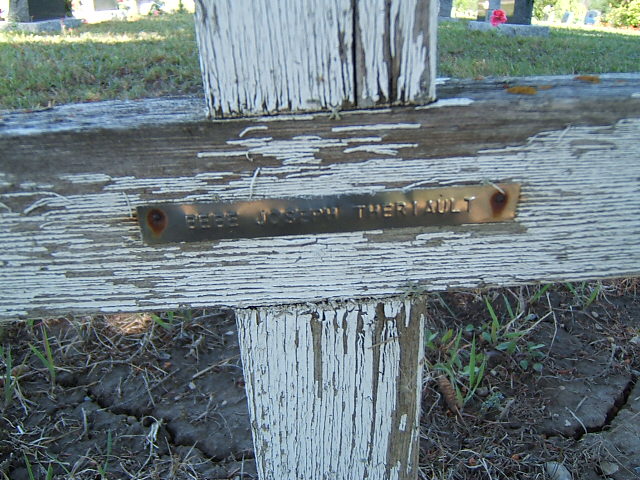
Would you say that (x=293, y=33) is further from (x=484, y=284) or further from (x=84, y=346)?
(x=84, y=346)

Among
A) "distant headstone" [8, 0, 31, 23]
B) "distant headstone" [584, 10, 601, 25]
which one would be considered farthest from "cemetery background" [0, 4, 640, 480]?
"distant headstone" [584, 10, 601, 25]

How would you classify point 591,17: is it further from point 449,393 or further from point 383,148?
point 383,148

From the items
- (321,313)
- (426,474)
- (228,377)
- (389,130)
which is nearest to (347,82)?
(389,130)

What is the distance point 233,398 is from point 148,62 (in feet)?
9.08

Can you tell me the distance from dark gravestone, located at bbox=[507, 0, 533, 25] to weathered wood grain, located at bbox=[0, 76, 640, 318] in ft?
29.7

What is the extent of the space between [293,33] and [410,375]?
2.25ft

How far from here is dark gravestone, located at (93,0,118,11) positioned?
13.9 meters

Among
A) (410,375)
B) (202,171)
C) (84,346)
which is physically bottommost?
(84,346)

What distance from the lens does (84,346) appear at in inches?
82.1

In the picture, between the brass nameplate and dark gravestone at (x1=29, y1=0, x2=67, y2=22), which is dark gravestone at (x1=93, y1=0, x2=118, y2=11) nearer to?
dark gravestone at (x1=29, y1=0, x2=67, y2=22)

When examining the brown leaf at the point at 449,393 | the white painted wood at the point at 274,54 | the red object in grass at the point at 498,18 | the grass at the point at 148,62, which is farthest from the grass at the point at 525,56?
the white painted wood at the point at 274,54

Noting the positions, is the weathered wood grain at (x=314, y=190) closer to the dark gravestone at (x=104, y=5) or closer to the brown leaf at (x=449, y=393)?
the brown leaf at (x=449, y=393)

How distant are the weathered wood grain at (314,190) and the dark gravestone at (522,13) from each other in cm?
904

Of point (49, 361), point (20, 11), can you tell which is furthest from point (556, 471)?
point (20, 11)
